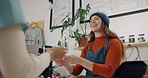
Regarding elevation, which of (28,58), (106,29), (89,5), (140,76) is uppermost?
(89,5)

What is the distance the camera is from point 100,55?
125 cm

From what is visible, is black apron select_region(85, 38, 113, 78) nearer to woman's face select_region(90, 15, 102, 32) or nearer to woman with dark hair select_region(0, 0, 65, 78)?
woman's face select_region(90, 15, 102, 32)

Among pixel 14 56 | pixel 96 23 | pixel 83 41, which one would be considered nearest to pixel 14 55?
pixel 14 56

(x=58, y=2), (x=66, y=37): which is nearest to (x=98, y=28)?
(x=66, y=37)

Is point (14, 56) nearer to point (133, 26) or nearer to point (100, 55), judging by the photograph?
point (100, 55)

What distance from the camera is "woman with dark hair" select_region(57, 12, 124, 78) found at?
43.4 inches

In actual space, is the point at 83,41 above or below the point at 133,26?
below

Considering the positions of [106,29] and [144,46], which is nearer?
[106,29]

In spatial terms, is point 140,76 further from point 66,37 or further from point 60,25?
point 60,25

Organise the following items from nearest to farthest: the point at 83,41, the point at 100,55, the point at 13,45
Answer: the point at 13,45, the point at 100,55, the point at 83,41

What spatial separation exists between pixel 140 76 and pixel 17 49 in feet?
2.07

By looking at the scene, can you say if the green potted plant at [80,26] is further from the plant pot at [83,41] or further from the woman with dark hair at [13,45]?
the woman with dark hair at [13,45]

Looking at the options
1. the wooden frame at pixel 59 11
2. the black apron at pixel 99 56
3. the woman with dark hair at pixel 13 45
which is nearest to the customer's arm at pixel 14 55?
the woman with dark hair at pixel 13 45

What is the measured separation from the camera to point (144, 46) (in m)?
1.62
